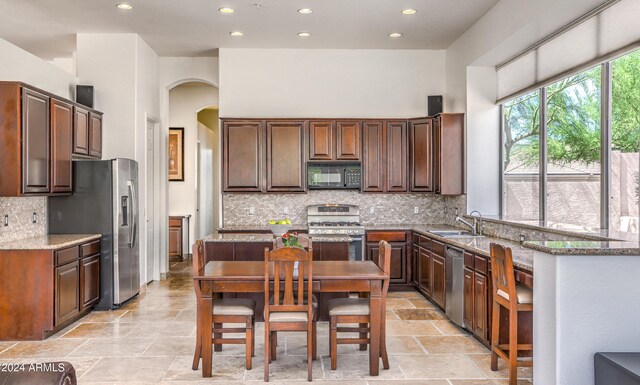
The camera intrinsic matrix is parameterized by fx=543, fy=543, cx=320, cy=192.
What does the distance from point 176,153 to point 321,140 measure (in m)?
3.91

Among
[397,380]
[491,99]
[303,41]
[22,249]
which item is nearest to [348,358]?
[397,380]

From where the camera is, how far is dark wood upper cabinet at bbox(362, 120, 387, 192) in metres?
7.41

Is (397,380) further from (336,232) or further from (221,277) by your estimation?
(336,232)

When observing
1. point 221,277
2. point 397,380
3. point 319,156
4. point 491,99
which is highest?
point 491,99

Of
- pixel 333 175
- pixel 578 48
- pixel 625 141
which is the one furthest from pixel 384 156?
pixel 625 141

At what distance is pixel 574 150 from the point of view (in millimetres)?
5074

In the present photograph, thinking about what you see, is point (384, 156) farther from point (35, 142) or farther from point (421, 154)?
point (35, 142)

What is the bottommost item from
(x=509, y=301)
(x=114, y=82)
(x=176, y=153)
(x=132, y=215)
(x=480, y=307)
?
(x=480, y=307)

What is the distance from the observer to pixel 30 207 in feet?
18.6

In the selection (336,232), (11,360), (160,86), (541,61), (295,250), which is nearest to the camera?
(295,250)

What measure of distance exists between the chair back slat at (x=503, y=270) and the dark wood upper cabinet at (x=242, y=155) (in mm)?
3951

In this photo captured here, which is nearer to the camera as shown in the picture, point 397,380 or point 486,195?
point 397,380

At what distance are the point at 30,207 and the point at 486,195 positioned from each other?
5.29 m

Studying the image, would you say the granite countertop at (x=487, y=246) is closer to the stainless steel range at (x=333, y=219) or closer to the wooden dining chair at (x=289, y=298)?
the stainless steel range at (x=333, y=219)
